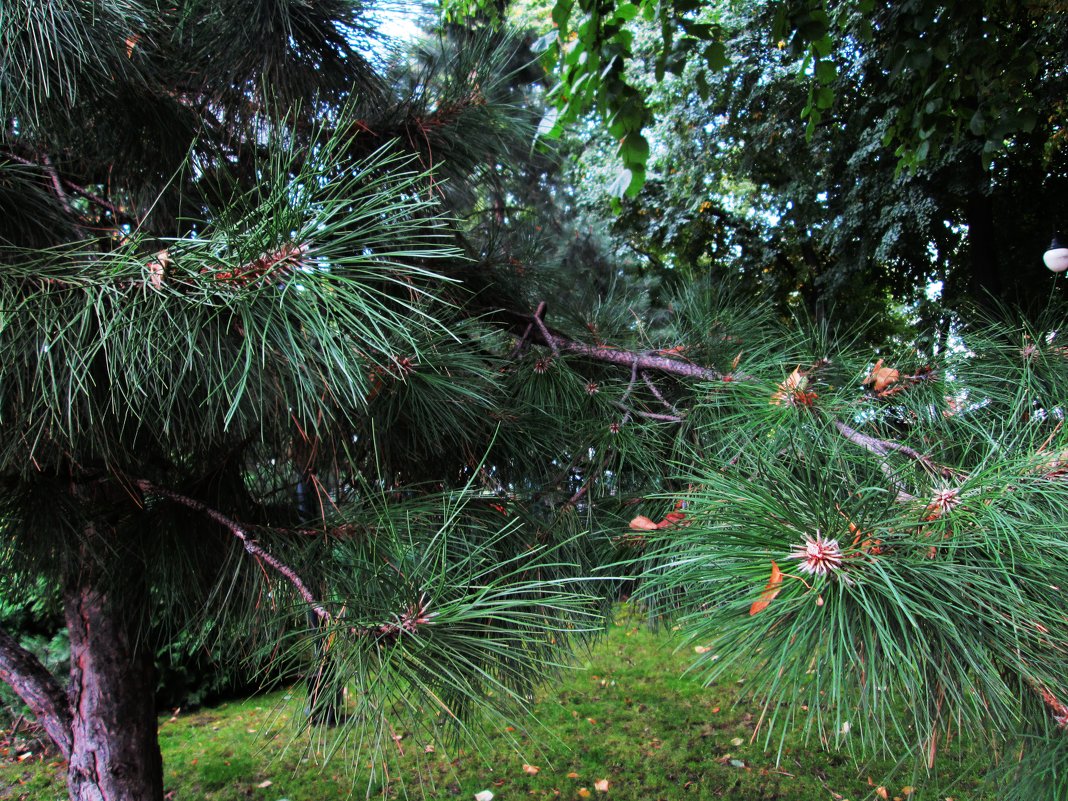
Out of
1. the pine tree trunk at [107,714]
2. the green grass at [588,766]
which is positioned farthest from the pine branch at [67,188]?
the green grass at [588,766]

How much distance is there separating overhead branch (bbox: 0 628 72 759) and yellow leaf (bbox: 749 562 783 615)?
6.54ft

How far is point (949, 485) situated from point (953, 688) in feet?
1.04

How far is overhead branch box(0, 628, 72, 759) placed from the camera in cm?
171

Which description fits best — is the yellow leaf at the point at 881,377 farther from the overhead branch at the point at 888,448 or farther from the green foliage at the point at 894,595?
the green foliage at the point at 894,595

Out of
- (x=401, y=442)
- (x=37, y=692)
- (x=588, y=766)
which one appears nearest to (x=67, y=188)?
(x=401, y=442)

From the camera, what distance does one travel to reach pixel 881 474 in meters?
0.82

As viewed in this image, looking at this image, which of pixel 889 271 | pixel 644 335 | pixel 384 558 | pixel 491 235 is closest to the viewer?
pixel 384 558

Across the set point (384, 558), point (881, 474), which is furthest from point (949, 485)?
point (384, 558)

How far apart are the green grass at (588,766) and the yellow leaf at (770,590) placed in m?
2.34

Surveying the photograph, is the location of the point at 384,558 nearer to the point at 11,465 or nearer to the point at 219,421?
the point at 219,421

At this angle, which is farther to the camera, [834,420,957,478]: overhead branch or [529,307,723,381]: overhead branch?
[529,307,723,381]: overhead branch

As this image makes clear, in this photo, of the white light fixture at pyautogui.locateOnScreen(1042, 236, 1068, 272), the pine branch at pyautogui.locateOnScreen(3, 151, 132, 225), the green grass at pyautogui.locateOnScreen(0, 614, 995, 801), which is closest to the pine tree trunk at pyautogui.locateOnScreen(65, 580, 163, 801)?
the pine branch at pyautogui.locateOnScreen(3, 151, 132, 225)

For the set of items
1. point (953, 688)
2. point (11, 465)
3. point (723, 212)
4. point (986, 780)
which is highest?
point (723, 212)

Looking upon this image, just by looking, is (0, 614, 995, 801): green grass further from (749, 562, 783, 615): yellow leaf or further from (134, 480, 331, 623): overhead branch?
(749, 562, 783, 615): yellow leaf
